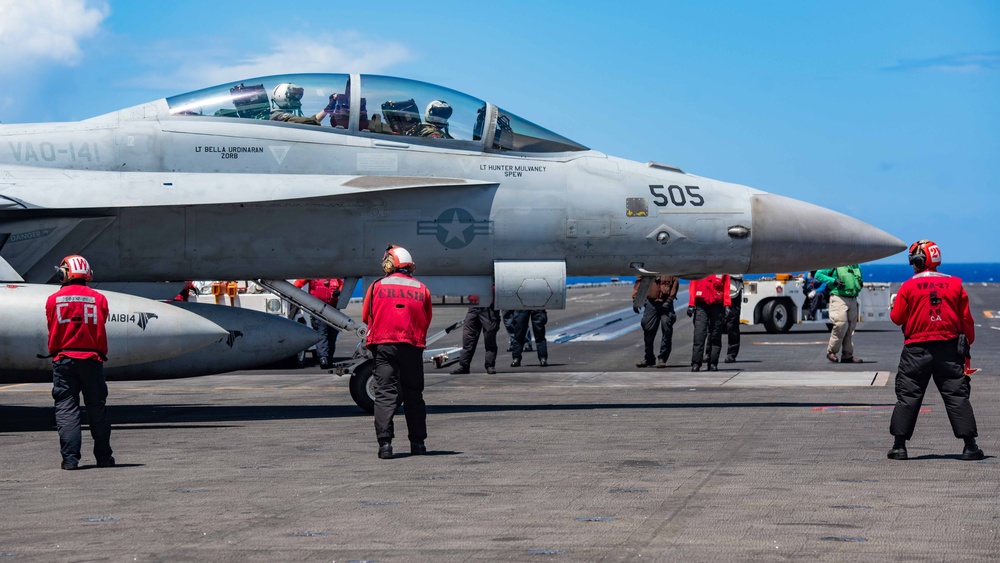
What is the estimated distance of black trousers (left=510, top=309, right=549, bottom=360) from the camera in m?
21.2

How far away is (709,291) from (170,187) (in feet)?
32.1

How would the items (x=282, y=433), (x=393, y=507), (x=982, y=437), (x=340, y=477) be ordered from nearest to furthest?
1. (x=393, y=507)
2. (x=340, y=477)
3. (x=982, y=437)
4. (x=282, y=433)

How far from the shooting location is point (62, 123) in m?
12.7

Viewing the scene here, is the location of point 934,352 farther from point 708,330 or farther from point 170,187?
point 708,330

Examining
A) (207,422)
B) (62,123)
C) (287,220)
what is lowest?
(207,422)

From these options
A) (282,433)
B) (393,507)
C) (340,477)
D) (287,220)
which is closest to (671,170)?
(287,220)

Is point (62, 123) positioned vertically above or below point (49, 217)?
above

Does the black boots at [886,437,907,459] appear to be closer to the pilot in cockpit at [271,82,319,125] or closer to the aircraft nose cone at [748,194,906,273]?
the aircraft nose cone at [748,194,906,273]

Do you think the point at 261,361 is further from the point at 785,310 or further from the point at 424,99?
the point at 785,310

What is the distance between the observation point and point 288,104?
1253cm

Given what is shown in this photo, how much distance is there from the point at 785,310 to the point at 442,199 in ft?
59.1

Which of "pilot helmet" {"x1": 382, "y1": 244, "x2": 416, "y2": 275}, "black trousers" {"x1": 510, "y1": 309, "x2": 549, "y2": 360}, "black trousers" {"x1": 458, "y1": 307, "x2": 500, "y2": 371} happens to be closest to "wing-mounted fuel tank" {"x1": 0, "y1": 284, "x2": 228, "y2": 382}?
"pilot helmet" {"x1": 382, "y1": 244, "x2": 416, "y2": 275}

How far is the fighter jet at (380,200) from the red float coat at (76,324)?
2736mm

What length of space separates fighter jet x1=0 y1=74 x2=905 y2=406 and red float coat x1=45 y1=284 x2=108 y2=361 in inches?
108
